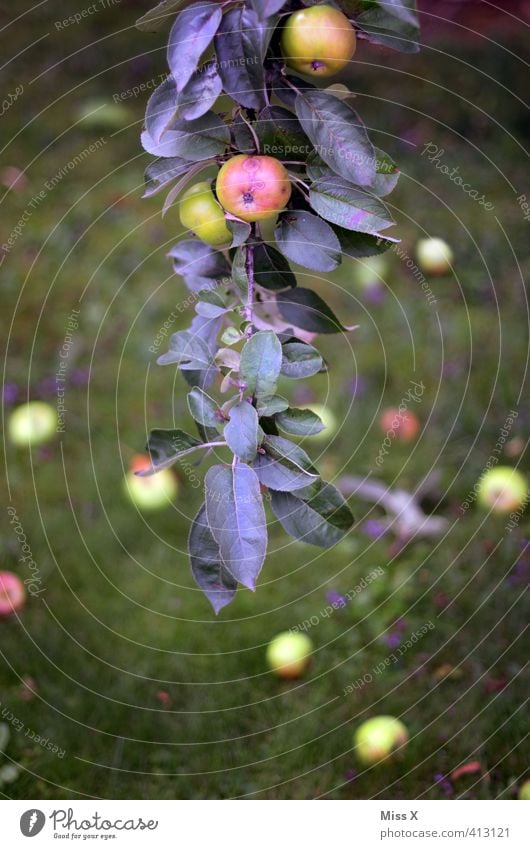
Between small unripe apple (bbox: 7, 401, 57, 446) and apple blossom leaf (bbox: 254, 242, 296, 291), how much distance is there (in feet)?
3.18

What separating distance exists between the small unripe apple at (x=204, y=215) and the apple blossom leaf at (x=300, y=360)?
133 millimetres

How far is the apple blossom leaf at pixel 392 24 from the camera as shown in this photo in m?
0.69

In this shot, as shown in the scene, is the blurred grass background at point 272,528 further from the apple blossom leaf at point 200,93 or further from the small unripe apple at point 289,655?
the apple blossom leaf at point 200,93

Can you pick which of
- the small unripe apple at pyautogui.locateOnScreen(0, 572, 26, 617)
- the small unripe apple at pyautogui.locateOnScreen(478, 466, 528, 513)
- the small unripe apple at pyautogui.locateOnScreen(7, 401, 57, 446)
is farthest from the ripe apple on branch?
the small unripe apple at pyautogui.locateOnScreen(7, 401, 57, 446)

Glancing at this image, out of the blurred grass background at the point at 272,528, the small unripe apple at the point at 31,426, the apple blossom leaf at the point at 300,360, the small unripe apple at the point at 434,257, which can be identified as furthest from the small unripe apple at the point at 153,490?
the small unripe apple at the point at 434,257

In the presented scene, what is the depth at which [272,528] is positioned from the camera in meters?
1.61

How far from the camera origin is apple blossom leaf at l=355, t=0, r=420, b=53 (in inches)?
27.3

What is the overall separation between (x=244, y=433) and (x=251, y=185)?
226mm

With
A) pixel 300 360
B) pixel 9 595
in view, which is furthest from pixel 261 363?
pixel 9 595

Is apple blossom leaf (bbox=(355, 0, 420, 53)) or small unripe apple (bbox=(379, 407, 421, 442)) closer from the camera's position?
apple blossom leaf (bbox=(355, 0, 420, 53))

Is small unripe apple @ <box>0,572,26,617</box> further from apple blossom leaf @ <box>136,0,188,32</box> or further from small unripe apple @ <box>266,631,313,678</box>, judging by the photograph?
apple blossom leaf @ <box>136,0,188,32</box>

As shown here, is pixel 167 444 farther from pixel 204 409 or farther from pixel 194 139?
pixel 194 139
